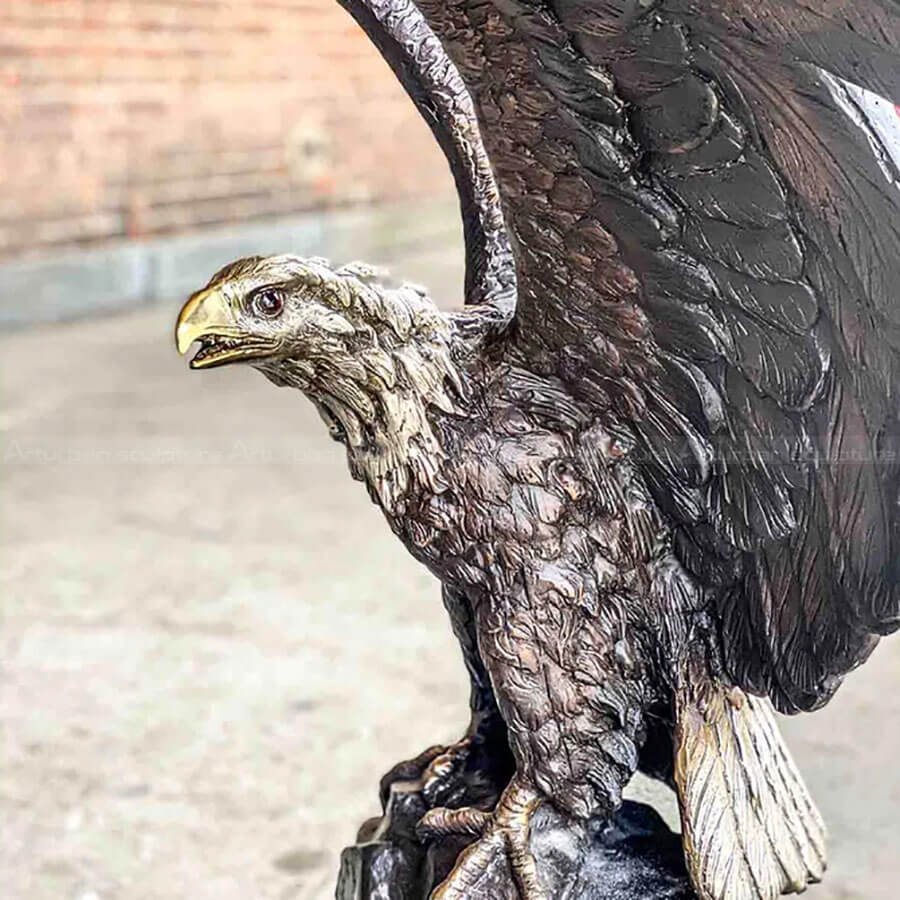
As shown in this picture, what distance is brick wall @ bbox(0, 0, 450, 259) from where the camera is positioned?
12.7 feet

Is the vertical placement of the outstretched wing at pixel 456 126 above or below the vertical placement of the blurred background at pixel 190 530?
above

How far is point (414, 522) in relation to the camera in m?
0.65

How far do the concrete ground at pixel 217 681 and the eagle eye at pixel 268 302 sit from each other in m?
0.98

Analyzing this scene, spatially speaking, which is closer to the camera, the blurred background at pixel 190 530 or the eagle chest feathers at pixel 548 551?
the eagle chest feathers at pixel 548 551

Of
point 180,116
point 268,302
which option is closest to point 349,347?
point 268,302

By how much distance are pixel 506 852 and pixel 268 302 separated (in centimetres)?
31

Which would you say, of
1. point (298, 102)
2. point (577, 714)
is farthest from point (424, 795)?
point (298, 102)

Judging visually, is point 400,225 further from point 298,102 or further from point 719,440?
point 719,440

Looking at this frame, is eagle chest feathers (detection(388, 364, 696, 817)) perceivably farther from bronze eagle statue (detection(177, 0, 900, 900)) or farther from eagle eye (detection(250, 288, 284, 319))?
eagle eye (detection(250, 288, 284, 319))

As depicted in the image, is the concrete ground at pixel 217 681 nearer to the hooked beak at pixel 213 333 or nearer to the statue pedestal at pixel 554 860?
the statue pedestal at pixel 554 860

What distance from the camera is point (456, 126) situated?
2.28 feet

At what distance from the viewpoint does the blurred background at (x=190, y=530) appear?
5.06 feet

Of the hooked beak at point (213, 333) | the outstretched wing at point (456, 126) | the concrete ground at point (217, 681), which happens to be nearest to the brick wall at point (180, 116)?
the concrete ground at point (217, 681)

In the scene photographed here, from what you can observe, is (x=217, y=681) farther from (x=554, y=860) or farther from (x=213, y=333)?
(x=213, y=333)
